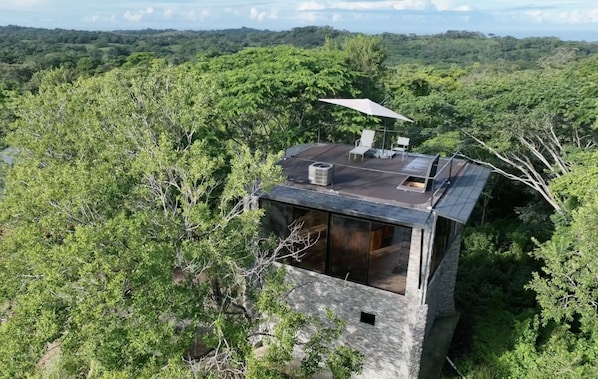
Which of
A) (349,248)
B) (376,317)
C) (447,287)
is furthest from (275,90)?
(376,317)

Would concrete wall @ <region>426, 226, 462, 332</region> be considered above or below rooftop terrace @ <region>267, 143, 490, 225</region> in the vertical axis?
below

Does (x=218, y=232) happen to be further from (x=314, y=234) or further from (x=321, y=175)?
(x=321, y=175)

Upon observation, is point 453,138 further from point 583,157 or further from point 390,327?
point 390,327

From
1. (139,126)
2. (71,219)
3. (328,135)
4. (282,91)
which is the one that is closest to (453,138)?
(328,135)

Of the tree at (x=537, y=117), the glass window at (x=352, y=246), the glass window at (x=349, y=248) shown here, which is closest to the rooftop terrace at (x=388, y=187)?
the glass window at (x=352, y=246)

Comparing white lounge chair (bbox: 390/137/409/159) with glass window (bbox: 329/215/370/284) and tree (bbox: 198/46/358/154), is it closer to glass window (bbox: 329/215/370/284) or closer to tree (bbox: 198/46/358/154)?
tree (bbox: 198/46/358/154)

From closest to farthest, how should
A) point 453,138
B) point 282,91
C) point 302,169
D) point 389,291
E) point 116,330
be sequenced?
point 116,330 < point 389,291 < point 302,169 < point 282,91 < point 453,138

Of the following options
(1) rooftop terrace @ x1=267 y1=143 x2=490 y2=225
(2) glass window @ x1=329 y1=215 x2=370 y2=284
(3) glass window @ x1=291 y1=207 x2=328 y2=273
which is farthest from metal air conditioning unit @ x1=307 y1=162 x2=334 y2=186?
(2) glass window @ x1=329 y1=215 x2=370 y2=284

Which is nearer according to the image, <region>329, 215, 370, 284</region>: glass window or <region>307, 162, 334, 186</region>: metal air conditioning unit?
<region>329, 215, 370, 284</region>: glass window
